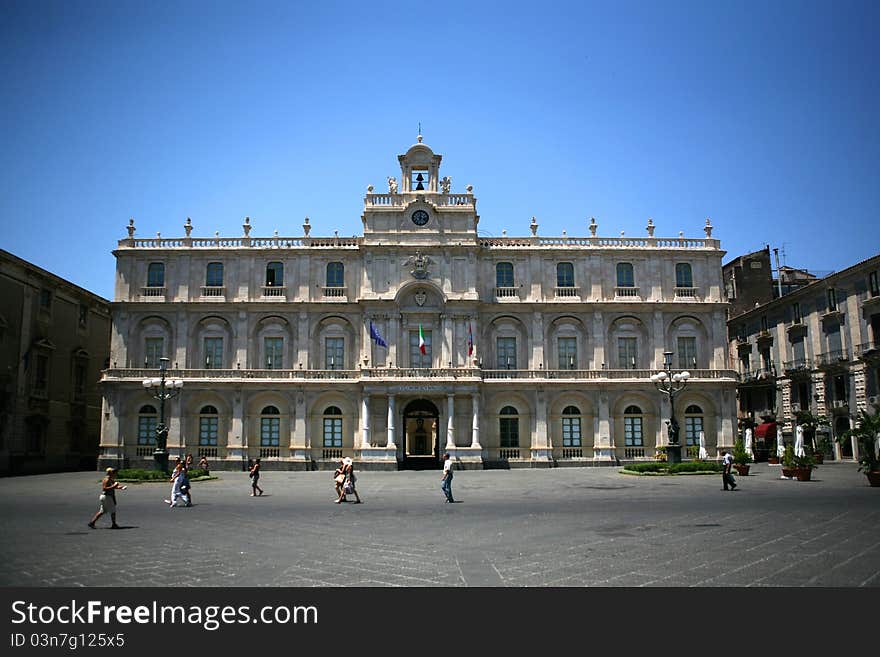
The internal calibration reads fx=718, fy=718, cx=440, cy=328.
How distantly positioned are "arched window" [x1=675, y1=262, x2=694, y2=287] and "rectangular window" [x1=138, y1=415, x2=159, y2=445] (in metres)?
37.9

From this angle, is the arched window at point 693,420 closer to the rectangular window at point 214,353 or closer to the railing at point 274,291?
the railing at point 274,291

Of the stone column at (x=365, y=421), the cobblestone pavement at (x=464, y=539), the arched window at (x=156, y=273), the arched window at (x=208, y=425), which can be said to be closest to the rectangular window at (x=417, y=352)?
the stone column at (x=365, y=421)

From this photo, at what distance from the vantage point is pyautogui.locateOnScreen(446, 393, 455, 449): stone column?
46.9 metres

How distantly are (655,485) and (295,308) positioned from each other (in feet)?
94.9

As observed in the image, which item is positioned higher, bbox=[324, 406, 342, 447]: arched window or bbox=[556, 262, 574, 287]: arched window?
bbox=[556, 262, 574, 287]: arched window

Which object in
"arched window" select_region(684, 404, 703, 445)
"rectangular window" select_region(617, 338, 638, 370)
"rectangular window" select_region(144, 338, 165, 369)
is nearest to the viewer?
"arched window" select_region(684, 404, 703, 445)

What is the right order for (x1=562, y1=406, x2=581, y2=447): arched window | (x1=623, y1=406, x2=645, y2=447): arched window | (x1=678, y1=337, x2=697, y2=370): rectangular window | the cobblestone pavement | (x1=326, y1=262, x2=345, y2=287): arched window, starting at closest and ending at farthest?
the cobblestone pavement, (x1=562, y1=406, x2=581, y2=447): arched window, (x1=623, y1=406, x2=645, y2=447): arched window, (x1=678, y1=337, x2=697, y2=370): rectangular window, (x1=326, y1=262, x2=345, y2=287): arched window

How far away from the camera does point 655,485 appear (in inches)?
1196

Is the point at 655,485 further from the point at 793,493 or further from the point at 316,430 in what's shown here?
the point at 316,430

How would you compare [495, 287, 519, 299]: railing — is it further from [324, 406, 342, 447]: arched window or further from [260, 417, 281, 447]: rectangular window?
[260, 417, 281, 447]: rectangular window

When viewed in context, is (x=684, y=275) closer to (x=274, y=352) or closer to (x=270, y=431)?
(x=274, y=352)

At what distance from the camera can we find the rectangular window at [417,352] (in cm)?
4925

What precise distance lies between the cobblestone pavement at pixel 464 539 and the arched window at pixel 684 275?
2547 centimetres

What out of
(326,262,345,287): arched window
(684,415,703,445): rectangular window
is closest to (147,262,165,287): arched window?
(326,262,345,287): arched window
